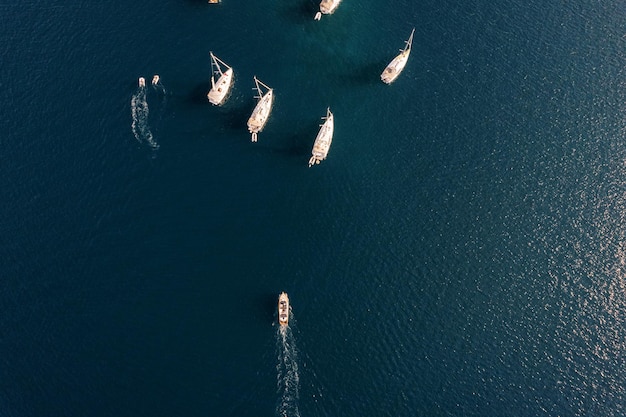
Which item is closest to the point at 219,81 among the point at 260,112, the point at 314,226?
the point at 260,112

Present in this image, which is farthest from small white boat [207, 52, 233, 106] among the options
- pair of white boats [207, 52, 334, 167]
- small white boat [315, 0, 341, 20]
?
small white boat [315, 0, 341, 20]

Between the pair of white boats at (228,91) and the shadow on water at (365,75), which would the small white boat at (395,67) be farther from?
the pair of white boats at (228,91)

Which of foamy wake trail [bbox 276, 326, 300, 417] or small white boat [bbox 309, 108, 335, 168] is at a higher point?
small white boat [bbox 309, 108, 335, 168]

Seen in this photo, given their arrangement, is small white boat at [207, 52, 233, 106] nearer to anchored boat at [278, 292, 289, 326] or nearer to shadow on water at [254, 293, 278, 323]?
shadow on water at [254, 293, 278, 323]

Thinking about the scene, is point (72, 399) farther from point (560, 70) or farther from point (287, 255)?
point (560, 70)

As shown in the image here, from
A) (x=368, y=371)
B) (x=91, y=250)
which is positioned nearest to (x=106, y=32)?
(x=91, y=250)
